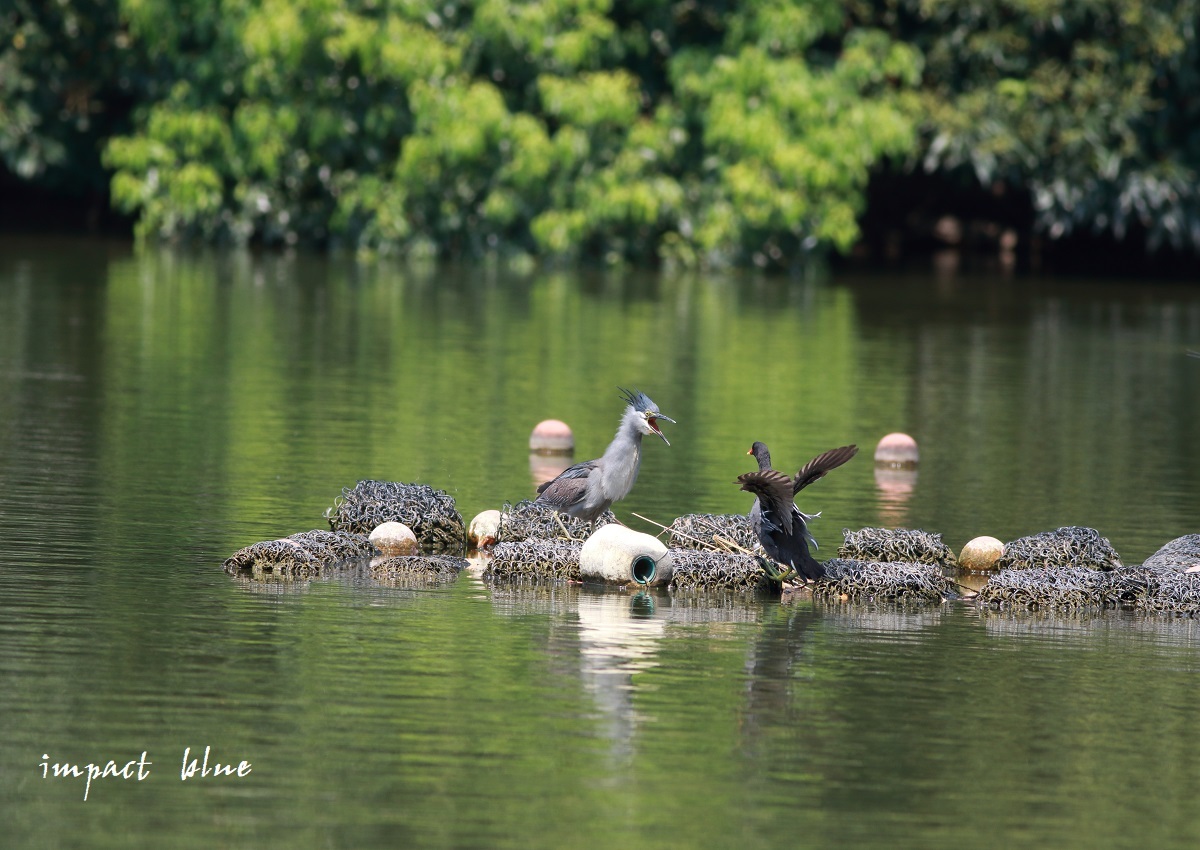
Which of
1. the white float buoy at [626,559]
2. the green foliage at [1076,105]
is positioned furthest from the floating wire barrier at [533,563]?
the green foliage at [1076,105]

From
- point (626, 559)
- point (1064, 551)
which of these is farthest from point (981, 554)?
point (626, 559)

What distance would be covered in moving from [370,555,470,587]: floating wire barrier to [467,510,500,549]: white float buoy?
697mm

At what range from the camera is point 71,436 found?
1670 centimetres

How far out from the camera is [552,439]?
17.1 meters

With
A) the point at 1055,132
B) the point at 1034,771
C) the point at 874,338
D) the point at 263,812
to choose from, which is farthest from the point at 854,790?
the point at 1055,132

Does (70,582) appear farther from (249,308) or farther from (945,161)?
(945,161)

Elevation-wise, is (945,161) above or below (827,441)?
Result: above

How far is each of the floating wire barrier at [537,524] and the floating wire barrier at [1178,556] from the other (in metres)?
3.58

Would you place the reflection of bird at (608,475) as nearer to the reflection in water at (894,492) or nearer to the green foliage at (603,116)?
the reflection in water at (894,492)

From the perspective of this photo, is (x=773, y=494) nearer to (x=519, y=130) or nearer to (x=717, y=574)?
(x=717, y=574)

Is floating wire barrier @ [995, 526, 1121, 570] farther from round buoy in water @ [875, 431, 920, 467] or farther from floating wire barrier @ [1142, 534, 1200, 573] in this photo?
round buoy in water @ [875, 431, 920, 467]

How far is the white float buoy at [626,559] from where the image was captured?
471 inches

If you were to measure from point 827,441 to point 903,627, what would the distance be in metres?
7.07

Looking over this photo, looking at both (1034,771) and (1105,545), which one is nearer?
(1034,771)
